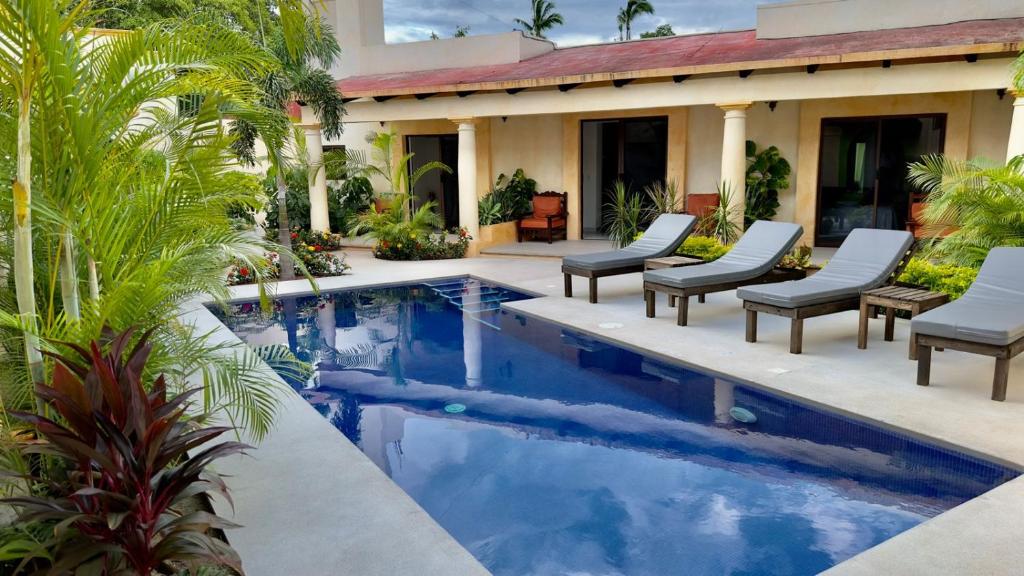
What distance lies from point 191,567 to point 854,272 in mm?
7203

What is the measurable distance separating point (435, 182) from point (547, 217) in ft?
15.8

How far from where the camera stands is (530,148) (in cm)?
1748

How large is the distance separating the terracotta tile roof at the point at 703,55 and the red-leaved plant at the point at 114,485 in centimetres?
996

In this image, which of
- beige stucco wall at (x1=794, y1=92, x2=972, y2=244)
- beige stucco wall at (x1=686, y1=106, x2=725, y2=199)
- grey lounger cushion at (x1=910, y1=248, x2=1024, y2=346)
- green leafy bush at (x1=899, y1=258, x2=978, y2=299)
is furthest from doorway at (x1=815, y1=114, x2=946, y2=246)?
grey lounger cushion at (x1=910, y1=248, x2=1024, y2=346)

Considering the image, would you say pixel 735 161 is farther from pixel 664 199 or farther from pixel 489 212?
pixel 489 212

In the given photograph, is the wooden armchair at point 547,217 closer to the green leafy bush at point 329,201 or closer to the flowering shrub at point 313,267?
the green leafy bush at point 329,201

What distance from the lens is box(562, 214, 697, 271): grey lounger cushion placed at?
33.2 feet

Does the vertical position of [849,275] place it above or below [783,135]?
below

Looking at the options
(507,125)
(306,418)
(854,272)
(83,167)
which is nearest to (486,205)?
(507,125)

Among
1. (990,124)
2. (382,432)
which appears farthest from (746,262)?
(990,124)

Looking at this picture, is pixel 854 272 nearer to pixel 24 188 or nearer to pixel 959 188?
pixel 959 188

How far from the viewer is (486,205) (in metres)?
16.2

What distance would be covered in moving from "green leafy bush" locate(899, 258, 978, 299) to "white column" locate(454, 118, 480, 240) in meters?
8.34

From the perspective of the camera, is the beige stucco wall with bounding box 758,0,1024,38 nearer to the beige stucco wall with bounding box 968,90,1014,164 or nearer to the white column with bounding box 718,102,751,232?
the beige stucco wall with bounding box 968,90,1014,164
